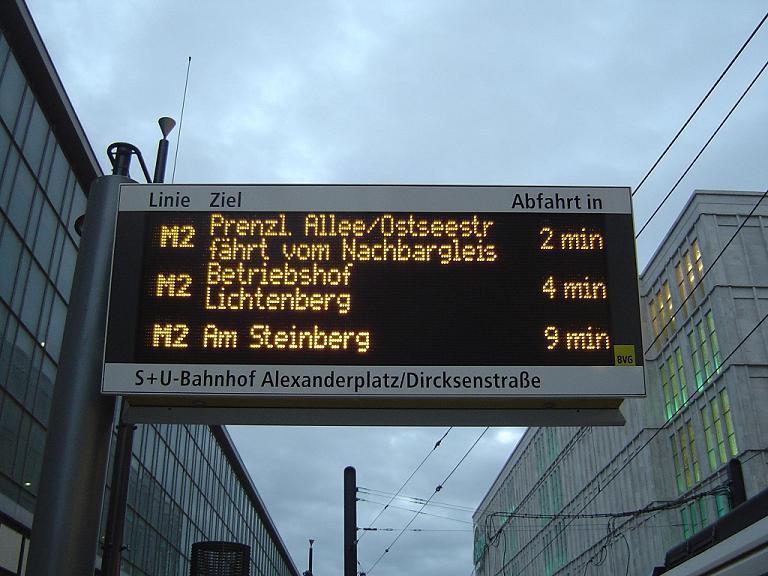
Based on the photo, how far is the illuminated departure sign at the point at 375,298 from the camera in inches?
283

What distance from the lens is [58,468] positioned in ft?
23.2

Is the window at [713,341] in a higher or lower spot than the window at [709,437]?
higher

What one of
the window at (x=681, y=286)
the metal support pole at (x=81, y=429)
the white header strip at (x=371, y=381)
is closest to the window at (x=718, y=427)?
the window at (x=681, y=286)

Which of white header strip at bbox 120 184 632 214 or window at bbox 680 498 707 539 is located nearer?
white header strip at bbox 120 184 632 214

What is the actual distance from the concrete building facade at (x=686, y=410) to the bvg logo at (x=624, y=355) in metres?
32.6

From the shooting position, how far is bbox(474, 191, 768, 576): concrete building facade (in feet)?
148

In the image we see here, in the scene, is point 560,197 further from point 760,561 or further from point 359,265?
point 760,561

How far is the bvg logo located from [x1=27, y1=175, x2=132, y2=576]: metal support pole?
4121 mm

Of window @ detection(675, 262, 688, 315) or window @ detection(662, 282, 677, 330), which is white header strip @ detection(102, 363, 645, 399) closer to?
window @ detection(675, 262, 688, 315)

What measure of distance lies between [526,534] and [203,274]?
79.0 metres

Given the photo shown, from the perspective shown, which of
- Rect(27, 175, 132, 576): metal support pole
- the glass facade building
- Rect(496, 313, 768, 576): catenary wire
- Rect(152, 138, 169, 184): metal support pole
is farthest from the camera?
Rect(496, 313, 768, 576): catenary wire

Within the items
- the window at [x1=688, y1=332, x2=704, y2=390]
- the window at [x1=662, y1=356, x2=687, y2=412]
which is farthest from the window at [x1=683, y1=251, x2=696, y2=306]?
the window at [x1=662, y1=356, x2=687, y2=412]

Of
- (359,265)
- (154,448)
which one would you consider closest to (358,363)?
(359,265)

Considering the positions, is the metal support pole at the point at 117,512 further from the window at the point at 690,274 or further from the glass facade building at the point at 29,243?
the window at the point at 690,274
